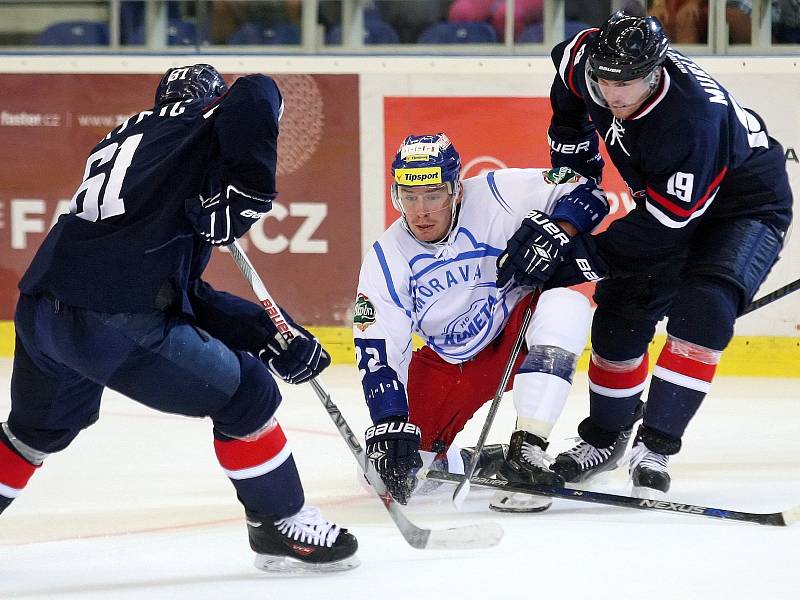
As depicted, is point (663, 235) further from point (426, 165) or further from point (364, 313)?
point (364, 313)

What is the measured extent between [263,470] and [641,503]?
83 centimetres

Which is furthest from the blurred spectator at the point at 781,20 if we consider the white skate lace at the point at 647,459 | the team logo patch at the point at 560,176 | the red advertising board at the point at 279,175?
the white skate lace at the point at 647,459

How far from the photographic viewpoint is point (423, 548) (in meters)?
2.39

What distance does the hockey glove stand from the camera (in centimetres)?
236

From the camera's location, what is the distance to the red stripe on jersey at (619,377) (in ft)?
10.0

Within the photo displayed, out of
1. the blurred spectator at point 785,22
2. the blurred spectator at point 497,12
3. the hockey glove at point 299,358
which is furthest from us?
the blurred spectator at point 497,12

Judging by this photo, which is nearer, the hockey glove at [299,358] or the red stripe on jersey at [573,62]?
the hockey glove at [299,358]

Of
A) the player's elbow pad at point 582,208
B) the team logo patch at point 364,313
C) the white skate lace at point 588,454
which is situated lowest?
the white skate lace at point 588,454

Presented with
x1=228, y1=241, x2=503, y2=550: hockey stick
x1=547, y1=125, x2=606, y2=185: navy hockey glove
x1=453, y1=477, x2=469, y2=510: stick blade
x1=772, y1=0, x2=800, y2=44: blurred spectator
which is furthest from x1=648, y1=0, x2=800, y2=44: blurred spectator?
x1=228, y1=241, x2=503, y2=550: hockey stick

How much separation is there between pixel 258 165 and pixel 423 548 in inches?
30.9

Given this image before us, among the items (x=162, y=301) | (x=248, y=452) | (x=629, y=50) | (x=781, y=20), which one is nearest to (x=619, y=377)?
(x=629, y=50)

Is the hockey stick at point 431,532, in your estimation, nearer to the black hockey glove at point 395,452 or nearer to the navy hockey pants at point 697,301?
the black hockey glove at point 395,452

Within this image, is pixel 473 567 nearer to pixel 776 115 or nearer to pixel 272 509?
pixel 272 509

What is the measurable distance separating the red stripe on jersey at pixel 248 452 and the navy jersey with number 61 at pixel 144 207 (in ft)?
0.99
